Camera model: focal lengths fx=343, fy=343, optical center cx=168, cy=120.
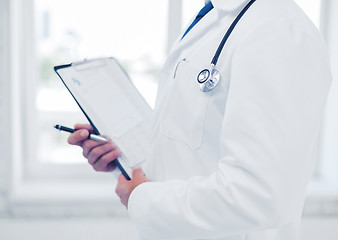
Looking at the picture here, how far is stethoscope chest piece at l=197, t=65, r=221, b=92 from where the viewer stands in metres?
0.59

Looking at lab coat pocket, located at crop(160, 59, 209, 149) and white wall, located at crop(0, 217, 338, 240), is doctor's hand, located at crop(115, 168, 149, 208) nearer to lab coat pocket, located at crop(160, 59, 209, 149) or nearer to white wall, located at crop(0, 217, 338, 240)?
lab coat pocket, located at crop(160, 59, 209, 149)

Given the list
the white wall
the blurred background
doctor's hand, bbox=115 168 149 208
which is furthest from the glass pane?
doctor's hand, bbox=115 168 149 208

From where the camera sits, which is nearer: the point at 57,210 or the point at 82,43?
the point at 57,210

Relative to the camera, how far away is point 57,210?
155 centimetres

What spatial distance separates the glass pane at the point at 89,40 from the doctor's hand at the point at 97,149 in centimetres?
98

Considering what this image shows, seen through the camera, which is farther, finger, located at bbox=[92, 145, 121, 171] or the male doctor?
finger, located at bbox=[92, 145, 121, 171]

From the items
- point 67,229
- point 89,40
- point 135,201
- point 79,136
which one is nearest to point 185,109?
point 135,201

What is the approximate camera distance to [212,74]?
59 cm

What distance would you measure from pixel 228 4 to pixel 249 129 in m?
0.28

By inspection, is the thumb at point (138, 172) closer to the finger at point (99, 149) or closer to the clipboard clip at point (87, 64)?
the finger at point (99, 149)

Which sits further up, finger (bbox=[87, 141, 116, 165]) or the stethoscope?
the stethoscope

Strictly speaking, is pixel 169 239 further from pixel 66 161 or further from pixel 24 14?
pixel 24 14

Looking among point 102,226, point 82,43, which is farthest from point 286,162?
point 82,43

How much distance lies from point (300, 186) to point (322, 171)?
4.70 ft
